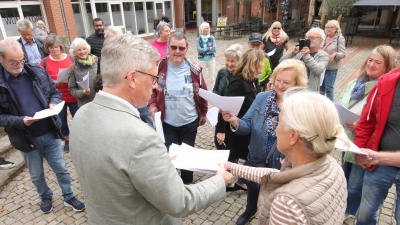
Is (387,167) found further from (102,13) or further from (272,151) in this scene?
(102,13)

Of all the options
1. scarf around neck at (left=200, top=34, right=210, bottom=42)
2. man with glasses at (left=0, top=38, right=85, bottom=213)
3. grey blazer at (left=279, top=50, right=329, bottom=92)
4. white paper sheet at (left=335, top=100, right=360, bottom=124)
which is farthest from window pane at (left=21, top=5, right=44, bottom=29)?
white paper sheet at (left=335, top=100, right=360, bottom=124)

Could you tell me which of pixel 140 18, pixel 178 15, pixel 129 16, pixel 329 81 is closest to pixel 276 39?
pixel 329 81

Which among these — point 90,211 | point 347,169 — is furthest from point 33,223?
point 347,169

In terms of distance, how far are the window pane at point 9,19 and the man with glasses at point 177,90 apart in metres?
10.5

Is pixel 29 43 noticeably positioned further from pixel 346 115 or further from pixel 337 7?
pixel 337 7

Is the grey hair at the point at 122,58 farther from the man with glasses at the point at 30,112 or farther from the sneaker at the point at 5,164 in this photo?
the sneaker at the point at 5,164

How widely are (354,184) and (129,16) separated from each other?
16337mm

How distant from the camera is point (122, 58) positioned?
1228 millimetres

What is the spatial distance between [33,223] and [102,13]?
13.7m

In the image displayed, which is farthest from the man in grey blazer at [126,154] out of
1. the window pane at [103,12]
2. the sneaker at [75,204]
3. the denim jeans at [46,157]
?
the window pane at [103,12]

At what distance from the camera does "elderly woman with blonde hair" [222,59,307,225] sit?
2303 mm

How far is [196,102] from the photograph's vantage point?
3.10 metres

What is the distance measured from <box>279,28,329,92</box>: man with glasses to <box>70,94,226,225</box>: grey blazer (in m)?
3.49

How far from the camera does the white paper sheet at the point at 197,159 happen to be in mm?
1693
